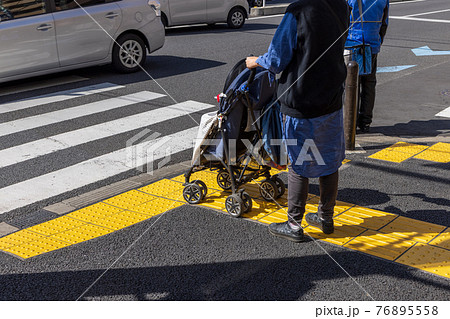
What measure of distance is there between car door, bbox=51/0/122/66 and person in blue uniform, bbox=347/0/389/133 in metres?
5.20

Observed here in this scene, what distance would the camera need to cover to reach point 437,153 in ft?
21.7

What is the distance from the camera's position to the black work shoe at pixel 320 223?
15.1 ft

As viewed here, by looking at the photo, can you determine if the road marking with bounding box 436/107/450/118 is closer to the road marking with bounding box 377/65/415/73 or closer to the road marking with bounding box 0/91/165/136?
the road marking with bounding box 377/65/415/73

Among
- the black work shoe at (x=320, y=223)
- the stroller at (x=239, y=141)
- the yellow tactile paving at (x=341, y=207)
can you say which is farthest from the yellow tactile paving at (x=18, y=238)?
the yellow tactile paving at (x=341, y=207)

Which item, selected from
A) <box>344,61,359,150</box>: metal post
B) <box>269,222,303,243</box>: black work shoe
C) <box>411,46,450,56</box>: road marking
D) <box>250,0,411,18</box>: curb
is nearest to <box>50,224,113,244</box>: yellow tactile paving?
<box>269,222,303,243</box>: black work shoe

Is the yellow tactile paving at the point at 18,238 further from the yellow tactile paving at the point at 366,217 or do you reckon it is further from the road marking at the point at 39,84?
the road marking at the point at 39,84

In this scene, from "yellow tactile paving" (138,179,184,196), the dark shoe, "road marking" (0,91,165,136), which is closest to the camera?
"yellow tactile paving" (138,179,184,196)

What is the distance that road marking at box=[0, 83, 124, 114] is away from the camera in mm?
8846

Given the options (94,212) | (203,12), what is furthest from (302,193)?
(203,12)

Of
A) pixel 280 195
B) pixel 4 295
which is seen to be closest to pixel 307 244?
pixel 280 195

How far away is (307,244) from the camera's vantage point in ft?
14.7

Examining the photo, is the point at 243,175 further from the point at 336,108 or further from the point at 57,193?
the point at 57,193
